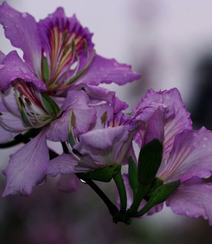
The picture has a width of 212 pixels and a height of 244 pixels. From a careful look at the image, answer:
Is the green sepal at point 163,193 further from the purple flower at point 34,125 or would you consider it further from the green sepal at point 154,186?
the purple flower at point 34,125

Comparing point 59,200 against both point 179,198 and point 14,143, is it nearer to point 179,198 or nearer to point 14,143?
point 14,143

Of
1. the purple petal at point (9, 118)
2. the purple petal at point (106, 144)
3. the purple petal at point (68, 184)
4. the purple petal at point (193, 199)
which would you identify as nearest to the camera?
the purple petal at point (106, 144)

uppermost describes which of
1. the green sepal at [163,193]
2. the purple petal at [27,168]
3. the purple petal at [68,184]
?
the green sepal at [163,193]

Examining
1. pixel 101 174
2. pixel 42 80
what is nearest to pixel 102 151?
pixel 101 174

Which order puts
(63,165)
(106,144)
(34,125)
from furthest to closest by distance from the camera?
(34,125), (63,165), (106,144)

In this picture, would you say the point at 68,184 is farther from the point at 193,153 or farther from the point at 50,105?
the point at 193,153

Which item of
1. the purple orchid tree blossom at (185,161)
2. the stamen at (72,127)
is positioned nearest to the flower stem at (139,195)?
the purple orchid tree blossom at (185,161)
